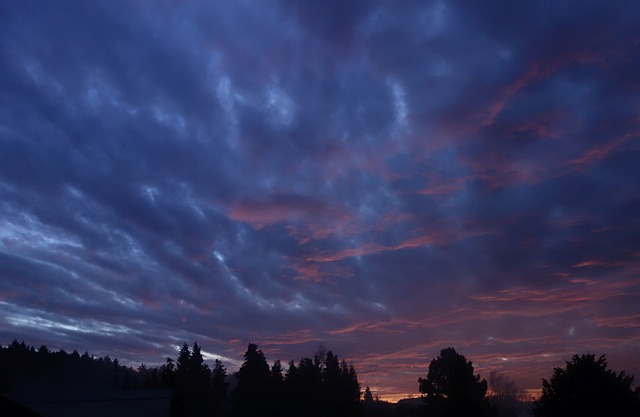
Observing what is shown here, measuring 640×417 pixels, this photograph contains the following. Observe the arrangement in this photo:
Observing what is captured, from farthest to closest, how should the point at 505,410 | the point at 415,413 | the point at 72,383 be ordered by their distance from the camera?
the point at 505,410
the point at 72,383
the point at 415,413

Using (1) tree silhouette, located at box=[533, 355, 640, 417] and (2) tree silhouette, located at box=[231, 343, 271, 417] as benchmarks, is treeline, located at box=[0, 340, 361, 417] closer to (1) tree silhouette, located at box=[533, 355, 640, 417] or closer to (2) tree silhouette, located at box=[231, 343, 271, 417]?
(2) tree silhouette, located at box=[231, 343, 271, 417]

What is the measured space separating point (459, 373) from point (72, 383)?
13473 centimetres

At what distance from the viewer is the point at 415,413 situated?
60.3 m

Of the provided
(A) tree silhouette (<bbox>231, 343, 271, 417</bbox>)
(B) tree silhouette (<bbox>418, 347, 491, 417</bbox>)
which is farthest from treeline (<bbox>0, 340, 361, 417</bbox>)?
(B) tree silhouette (<bbox>418, 347, 491, 417</bbox>)

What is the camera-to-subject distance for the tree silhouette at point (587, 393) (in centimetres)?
2250

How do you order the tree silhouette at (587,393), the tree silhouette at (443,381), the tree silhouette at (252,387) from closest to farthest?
the tree silhouette at (587,393) < the tree silhouette at (443,381) < the tree silhouette at (252,387)

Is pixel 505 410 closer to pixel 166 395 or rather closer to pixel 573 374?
pixel 166 395

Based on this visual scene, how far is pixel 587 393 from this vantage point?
2314 centimetres

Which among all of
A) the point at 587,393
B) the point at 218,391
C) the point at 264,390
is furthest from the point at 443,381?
the point at 218,391

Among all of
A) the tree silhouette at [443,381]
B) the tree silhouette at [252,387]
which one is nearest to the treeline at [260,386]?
the tree silhouette at [252,387]

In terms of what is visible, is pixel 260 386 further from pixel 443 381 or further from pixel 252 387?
pixel 443 381

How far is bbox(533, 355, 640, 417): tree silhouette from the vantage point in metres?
22.5

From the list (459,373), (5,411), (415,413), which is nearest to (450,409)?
(459,373)

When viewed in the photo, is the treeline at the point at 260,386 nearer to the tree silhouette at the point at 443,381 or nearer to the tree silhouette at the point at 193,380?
the tree silhouette at the point at 193,380
